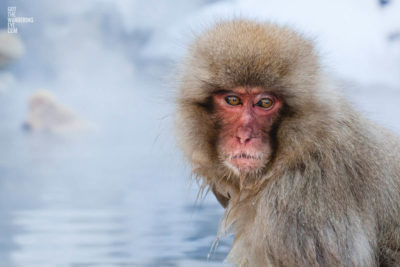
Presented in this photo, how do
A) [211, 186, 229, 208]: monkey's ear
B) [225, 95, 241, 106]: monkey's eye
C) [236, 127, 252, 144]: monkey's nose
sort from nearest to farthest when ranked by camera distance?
[236, 127, 252, 144]: monkey's nose < [225, 95, 241, 106]: monkey's eye < [211, 186, 229, 208]: monkey's ear

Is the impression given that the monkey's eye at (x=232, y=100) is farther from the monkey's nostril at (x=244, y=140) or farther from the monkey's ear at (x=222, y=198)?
the monkey's ear at (x=222, y=198)

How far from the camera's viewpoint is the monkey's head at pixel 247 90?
2.93 meters

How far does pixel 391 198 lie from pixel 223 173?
0.90m

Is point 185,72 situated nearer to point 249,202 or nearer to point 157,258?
point 249,202

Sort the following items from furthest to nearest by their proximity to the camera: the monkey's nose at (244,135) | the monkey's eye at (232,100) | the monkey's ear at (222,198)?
the monkey's ear at (222,198) < the monkey's eye at (232,100) < the monkey's nose at (244,135)

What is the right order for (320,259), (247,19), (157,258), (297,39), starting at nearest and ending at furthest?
(320,259), (297,39), (247,19), (157,258)

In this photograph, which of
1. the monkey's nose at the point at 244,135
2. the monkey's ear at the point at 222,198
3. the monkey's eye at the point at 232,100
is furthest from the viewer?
the monkey's ear at the point at 222,198

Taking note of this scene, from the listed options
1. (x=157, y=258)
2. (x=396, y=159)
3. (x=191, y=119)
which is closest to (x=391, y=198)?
(x=396, y=159)

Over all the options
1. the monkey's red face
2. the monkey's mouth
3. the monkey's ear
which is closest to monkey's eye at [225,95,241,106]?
the monkey's red face

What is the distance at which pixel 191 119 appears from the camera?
3.24 metres

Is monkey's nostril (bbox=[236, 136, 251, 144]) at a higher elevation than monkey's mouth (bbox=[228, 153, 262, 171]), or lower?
higher

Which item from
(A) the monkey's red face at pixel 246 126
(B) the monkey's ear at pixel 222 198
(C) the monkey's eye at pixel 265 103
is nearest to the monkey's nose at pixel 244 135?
(A) the monkey's red face at pixel 246 126

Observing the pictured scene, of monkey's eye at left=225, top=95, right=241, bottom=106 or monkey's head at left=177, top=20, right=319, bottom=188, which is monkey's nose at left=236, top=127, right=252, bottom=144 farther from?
monkey's eye at left=225, top=95, right=241, bottom=106

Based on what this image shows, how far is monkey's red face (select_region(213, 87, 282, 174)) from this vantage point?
9.59 feet
